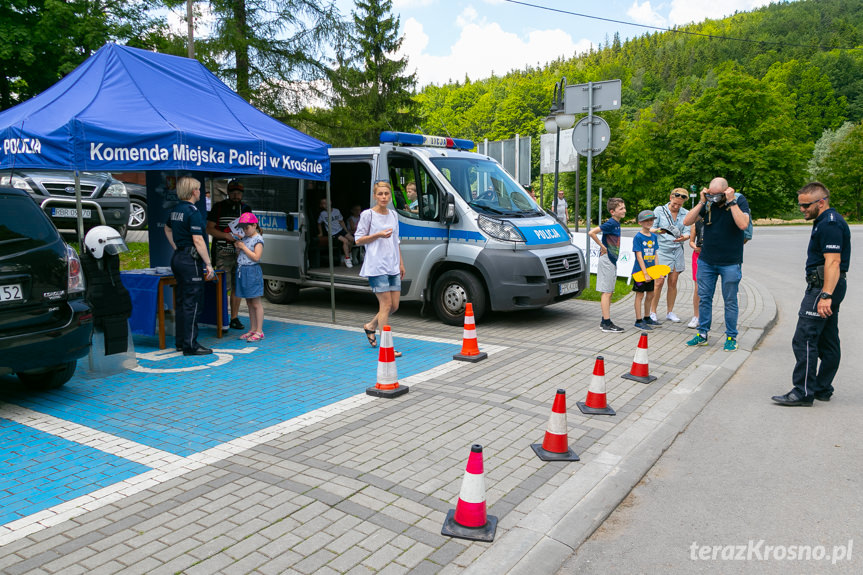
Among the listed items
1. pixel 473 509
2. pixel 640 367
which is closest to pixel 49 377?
pixel 473 509

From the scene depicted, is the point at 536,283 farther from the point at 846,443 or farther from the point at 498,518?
the point at 498,518

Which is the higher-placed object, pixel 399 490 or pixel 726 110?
pixel 726 110

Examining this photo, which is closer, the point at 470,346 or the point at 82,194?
the point at 470,346

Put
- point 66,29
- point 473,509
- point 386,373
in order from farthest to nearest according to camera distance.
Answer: point 66,29
point 386,373
point 473,509

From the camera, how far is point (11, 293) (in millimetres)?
5016

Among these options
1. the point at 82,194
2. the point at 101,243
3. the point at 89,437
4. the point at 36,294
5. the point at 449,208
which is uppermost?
the point at 82,194

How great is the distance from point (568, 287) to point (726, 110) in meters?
48.4

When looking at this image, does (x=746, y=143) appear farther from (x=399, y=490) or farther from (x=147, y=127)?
(x=399, y=490)

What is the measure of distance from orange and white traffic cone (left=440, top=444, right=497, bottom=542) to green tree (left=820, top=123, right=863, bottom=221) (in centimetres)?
6236

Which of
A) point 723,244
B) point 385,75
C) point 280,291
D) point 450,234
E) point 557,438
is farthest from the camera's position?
point 385,75

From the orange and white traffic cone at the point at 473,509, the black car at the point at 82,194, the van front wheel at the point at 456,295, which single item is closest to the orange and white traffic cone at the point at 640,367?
the van front wheel at the point at 456,295

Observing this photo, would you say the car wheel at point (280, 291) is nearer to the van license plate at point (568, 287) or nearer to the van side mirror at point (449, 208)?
the van side mirror at point (449, 208)

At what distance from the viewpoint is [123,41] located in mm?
17875

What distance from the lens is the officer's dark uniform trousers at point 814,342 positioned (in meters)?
5.64
